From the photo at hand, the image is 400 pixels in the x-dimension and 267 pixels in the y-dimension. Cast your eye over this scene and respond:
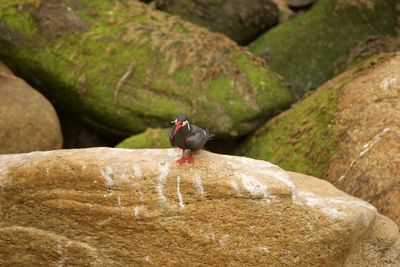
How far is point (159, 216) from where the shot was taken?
19.3 feet

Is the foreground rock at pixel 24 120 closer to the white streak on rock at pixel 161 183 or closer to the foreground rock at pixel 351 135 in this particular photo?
the foreground rock at pixel 351 135

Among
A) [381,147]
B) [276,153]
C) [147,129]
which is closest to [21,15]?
[147,129]

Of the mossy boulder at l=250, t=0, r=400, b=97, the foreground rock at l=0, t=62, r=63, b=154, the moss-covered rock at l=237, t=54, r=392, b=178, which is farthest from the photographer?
the mossy boulder at l=250, t=0, r=400, b=97

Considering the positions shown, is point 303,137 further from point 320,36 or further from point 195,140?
point 320,36

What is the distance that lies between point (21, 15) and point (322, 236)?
273 inches

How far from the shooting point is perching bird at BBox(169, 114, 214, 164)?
5.84 m

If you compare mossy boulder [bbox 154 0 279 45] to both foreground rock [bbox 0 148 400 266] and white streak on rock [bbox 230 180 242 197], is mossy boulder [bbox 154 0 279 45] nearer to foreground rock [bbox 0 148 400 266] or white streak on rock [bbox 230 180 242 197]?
foreground rock [bbox 0 148 400 266]

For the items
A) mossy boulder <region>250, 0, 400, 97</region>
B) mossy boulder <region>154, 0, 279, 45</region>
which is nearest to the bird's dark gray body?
mossy boulder <region>250, 0, 400, 97</region>

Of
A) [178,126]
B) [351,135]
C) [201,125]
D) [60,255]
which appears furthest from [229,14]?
[60,255]

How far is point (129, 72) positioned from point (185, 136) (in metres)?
4.35

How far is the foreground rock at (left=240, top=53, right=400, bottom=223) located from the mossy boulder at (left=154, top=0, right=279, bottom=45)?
11.6 ft

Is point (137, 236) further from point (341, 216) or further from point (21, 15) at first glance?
point (21, 15)

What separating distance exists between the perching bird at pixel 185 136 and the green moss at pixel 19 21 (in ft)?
17.3

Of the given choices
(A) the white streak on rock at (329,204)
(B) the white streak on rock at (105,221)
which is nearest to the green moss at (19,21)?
(B) the white streak on rock at (105,221)
